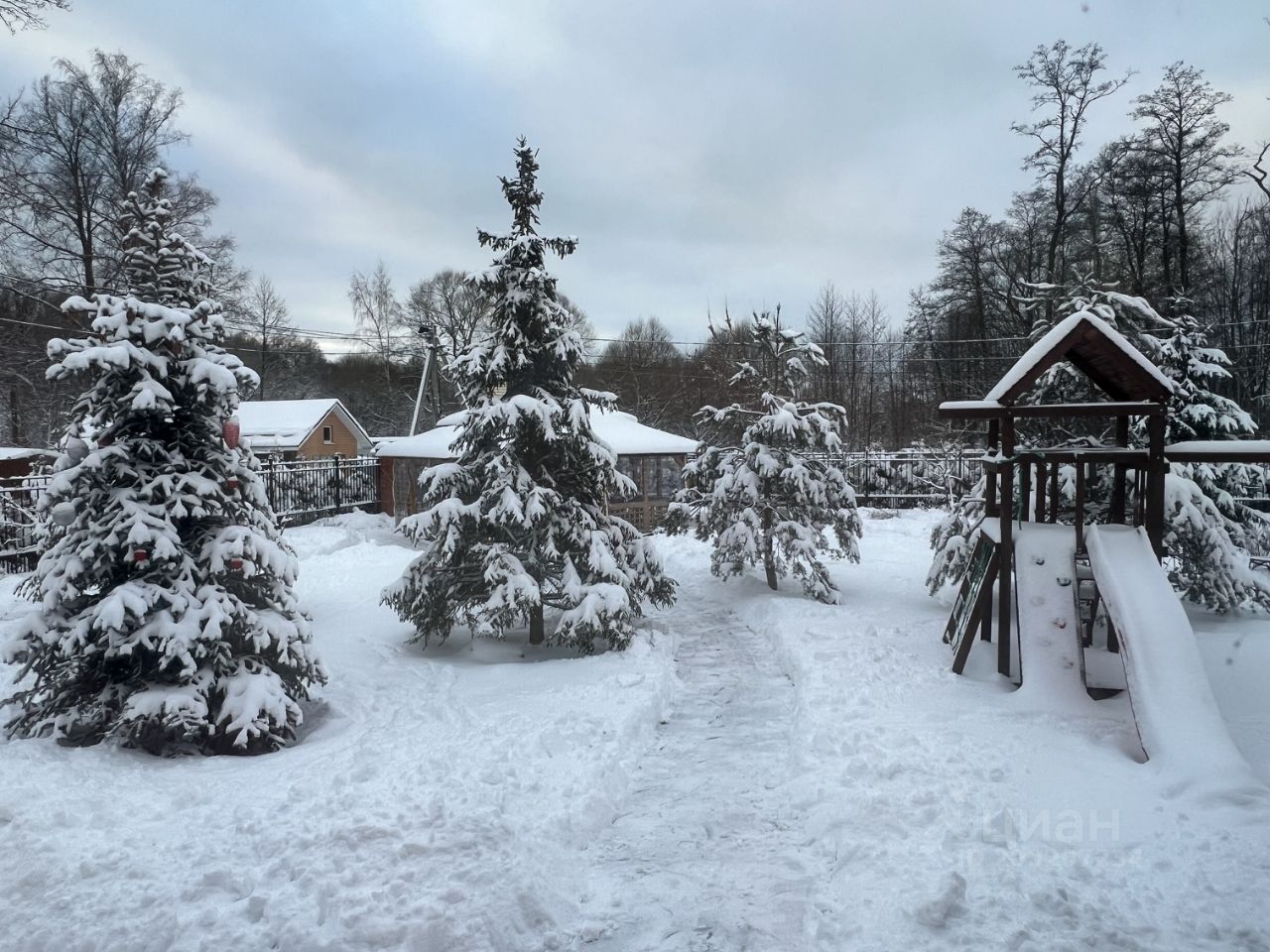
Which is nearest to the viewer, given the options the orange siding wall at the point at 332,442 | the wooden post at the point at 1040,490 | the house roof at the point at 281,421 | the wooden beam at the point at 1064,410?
the wooden beam at the point at 1064,410

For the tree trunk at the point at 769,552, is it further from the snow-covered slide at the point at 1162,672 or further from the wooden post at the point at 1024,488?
the snow-covered slide at the point at 1162,672

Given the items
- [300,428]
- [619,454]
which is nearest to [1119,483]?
[619,454]

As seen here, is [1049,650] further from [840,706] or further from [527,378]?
[527,378]

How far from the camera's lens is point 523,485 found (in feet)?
24.5

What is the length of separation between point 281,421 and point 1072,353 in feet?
99.7

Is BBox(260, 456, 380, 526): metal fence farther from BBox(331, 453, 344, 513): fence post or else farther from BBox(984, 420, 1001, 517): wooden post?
BBox(984, 420, 1001, 517): wooden post

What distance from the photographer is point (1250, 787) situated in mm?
3904

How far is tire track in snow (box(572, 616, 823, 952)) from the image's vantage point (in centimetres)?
324

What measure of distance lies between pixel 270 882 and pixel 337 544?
41.1ft

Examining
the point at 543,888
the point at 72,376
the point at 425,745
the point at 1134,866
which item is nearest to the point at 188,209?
the point at 72,376

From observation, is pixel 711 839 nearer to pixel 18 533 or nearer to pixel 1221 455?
pixel 1221 455

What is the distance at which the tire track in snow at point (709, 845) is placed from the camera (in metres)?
3.24

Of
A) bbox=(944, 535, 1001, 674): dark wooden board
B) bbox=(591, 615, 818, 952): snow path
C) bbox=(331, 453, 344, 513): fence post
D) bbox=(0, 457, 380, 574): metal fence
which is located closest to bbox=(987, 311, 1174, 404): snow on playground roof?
bbox=(944, 535, 1001, 674): dark wooden board

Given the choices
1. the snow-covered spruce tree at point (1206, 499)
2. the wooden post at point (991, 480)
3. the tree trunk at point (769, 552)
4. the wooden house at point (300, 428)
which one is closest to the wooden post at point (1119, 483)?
the wooden post at point (991, 480)
